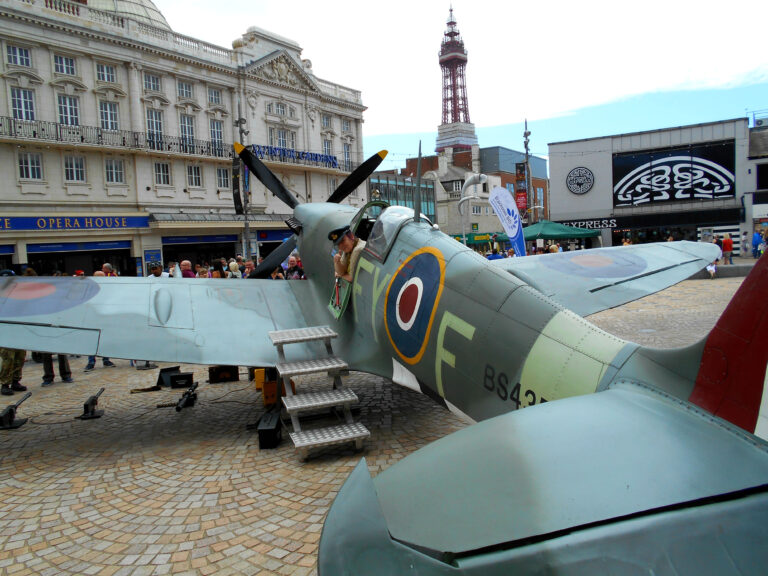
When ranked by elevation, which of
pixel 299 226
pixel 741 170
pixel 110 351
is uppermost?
pixel 741 170

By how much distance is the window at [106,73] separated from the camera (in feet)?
84.7

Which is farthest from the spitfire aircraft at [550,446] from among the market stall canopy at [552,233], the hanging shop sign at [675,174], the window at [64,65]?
the hanging shop sign at [675,174]

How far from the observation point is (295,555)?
3.25 m

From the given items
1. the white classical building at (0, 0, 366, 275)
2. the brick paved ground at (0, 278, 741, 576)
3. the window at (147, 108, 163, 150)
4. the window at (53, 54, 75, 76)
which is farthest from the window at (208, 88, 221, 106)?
the brick paved ground at (0, 278, 741, 576)

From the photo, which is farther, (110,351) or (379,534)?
(110,351)

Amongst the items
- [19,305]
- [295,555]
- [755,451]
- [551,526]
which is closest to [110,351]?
[19,305]

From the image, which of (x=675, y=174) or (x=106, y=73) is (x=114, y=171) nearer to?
(x=106, y=73)

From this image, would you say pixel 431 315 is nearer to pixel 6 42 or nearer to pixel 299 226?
pixel 299 226

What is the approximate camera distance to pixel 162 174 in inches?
1113

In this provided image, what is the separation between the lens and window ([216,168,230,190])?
101 ft

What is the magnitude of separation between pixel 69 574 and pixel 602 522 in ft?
11.3

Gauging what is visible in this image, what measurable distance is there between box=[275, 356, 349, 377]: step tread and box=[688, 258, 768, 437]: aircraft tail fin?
12.4ft

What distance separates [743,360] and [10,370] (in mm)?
9853

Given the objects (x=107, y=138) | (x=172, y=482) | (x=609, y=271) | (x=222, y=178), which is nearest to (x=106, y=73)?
(x=107, y=138)
